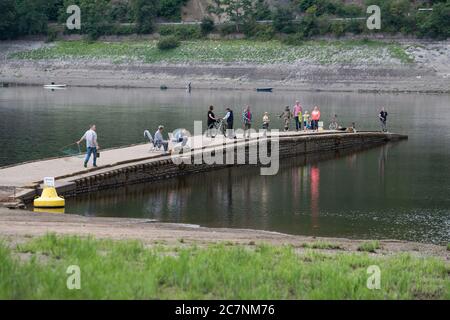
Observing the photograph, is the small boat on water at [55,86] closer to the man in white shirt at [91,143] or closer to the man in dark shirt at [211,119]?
the man in dark shirt at [211,119]

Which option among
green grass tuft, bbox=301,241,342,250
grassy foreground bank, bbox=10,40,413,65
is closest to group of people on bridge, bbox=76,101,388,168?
green grass tuft, bbox=301,241,342,250

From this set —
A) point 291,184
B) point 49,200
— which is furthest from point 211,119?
point 49,200

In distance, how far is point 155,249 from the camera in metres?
20.8

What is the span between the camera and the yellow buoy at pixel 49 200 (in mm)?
33094

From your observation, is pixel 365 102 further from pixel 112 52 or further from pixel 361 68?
pixel 112 52

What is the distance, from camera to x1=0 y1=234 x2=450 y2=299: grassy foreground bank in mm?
15695

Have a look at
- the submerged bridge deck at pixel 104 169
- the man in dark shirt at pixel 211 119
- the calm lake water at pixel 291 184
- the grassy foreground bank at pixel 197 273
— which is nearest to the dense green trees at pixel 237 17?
the calm lake water at pixel 291 184

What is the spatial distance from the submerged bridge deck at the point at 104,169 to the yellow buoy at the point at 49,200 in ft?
1.93

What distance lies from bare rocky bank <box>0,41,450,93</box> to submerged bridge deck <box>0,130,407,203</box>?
7657cm

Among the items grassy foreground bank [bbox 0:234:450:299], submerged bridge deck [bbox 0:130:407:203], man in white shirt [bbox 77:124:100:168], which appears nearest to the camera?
grassy foreground bank [bbox 0:234:450:299]

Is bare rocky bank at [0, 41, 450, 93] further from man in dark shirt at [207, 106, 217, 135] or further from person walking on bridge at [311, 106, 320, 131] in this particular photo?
man in dark shirt at [207, 106, 217, 135]

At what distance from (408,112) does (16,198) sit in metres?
62.5

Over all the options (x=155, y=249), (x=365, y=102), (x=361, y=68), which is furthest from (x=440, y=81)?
(x=155, y=249)

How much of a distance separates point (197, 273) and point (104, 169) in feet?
78.0
